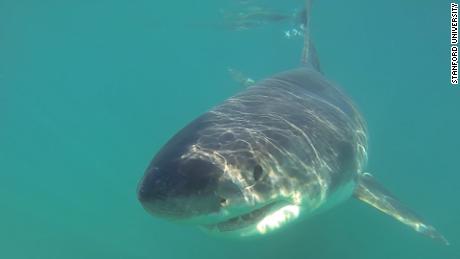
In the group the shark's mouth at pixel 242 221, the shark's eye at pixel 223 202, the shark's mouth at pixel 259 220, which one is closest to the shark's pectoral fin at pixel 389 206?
the shark's mouth at pixel 259 220

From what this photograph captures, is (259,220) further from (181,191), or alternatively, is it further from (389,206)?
(389,206)

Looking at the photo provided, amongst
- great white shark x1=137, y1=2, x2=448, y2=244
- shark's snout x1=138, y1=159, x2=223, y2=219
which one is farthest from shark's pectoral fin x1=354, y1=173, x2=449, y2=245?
shark's snout x1=138, y1=159, x2=223, y2=219

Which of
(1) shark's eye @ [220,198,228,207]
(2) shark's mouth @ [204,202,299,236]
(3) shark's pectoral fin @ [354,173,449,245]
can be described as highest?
(1) shark's eye @ [220,198,228,207]

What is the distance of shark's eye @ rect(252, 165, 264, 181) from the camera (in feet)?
12.0

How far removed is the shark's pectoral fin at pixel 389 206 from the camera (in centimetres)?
618

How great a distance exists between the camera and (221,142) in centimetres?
392

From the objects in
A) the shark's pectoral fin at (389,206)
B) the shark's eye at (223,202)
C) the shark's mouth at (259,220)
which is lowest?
the shark's pectoral fin at (389,206)

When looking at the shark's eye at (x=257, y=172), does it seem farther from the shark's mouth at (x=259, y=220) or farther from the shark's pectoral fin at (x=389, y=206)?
the shark's pectoral fin at (x=389, y=206)

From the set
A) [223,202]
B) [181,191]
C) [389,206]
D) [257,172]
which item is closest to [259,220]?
[257,172]

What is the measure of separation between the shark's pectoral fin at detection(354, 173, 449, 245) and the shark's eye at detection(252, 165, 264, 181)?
2919mm

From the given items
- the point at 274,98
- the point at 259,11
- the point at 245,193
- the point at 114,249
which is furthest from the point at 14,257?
the point at 259,11

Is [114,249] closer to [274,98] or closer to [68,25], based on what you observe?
[274,98]

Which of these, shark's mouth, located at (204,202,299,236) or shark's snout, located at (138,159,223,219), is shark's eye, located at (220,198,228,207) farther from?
shark's mouth, located at (204,202,299,236)

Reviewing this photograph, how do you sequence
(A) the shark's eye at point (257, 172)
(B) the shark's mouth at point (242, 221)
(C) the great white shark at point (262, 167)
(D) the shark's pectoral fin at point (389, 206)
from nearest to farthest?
(C) the great white shark at point (262, 167), (B) the shark's mouth at point (242, 221), (A) the shark's eye at point (257, 172), (D) the shark's pectoral fin at point (389, 206)
